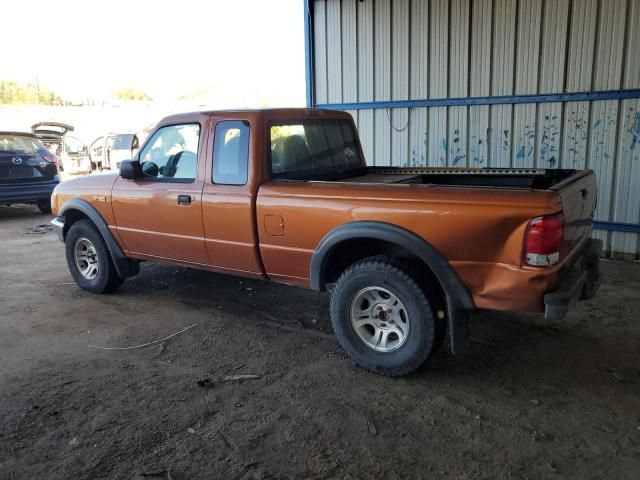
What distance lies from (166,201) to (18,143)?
8062 mm

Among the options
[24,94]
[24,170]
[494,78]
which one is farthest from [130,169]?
[24,94]

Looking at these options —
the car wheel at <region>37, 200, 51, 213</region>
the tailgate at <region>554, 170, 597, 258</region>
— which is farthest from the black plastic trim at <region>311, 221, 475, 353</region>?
the car wheel at <region>37, 200, 51, 213</region>

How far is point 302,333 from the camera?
4754 mm

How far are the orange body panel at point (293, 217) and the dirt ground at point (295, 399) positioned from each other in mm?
667

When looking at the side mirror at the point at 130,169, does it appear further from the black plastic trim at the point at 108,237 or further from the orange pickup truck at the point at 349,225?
the black plastic trim at the point at 108,237

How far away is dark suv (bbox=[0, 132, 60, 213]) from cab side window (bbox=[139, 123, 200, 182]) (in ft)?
23.0

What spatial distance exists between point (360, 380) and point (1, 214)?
36.9 feet

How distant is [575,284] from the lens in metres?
3.44

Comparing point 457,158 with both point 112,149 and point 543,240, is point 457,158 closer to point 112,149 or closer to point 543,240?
point 543,240

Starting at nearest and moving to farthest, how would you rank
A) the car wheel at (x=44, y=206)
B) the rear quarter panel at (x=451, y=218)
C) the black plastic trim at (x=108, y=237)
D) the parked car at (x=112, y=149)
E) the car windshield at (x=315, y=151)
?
the rear quarter panel at (x=451, y=218), the car windshield at (x=315, y=151), the black plastic trim at (x=108, y=237), the car wheel at (x=44, y=206), the parked car at (x=112, y=149)

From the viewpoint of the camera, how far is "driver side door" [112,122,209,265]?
4.80m

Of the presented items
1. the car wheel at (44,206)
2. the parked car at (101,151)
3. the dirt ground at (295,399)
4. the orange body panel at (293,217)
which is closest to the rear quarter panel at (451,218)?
the orange body panel at (293,217)

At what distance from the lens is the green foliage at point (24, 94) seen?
→ 136 feet

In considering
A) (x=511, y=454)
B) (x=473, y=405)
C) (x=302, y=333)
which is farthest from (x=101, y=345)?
(x=511, y=454)
